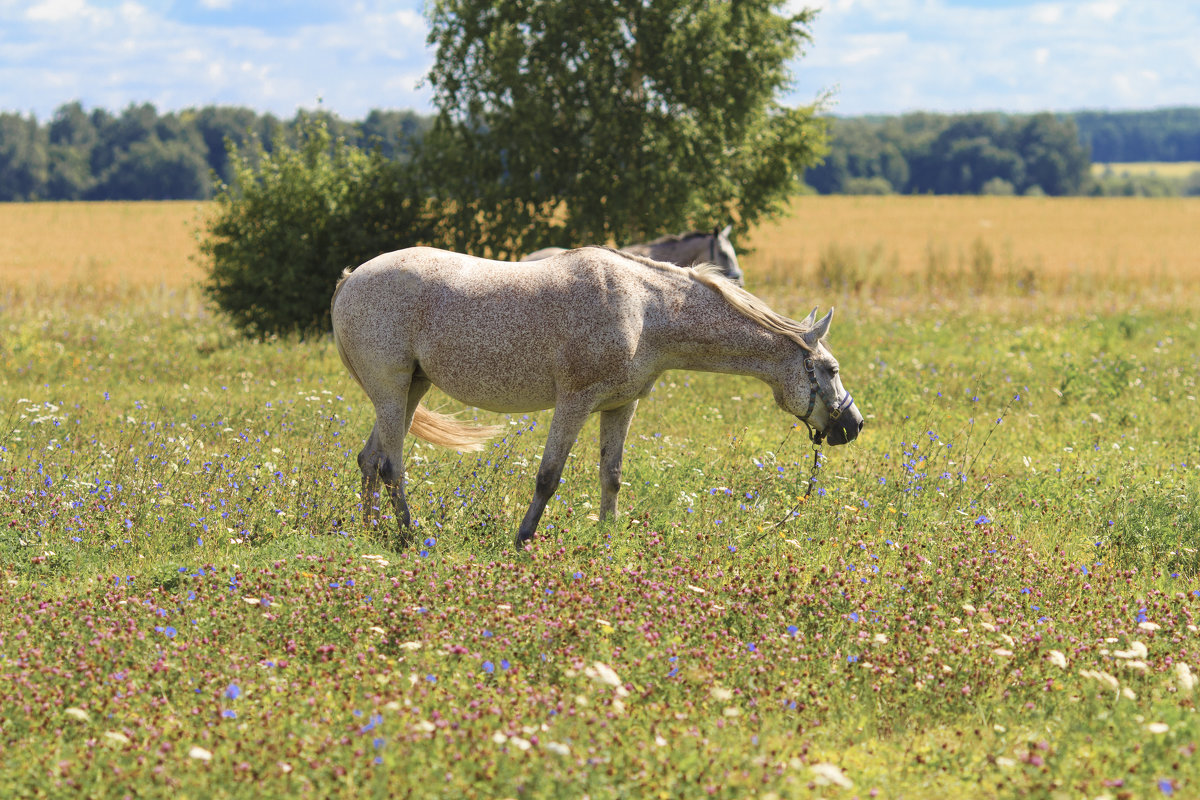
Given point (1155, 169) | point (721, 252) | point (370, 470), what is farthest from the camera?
point (1155, 169)

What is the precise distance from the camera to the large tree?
63.6ft

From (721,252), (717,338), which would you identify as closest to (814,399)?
(717,338)

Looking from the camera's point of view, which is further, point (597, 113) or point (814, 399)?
point (597, 113)

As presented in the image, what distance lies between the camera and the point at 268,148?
78.0 m

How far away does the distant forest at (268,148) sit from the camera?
87.0 m

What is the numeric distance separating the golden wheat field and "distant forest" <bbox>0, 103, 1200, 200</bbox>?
20.0m

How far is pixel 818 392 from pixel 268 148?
78.8 m

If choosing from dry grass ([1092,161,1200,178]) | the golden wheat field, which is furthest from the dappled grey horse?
dry grass ([1092,161,1200,178])

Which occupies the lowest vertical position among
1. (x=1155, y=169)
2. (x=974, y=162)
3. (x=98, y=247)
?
(x=98, y=247)

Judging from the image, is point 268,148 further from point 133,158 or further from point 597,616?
point 597,616

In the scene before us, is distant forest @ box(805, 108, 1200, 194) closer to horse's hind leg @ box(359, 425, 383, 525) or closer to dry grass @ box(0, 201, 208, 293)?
dry grass @ box(0, 201, 208, 293)

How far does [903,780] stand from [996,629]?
4.50 ft

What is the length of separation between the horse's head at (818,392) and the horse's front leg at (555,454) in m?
1.38

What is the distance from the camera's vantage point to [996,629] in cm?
532
